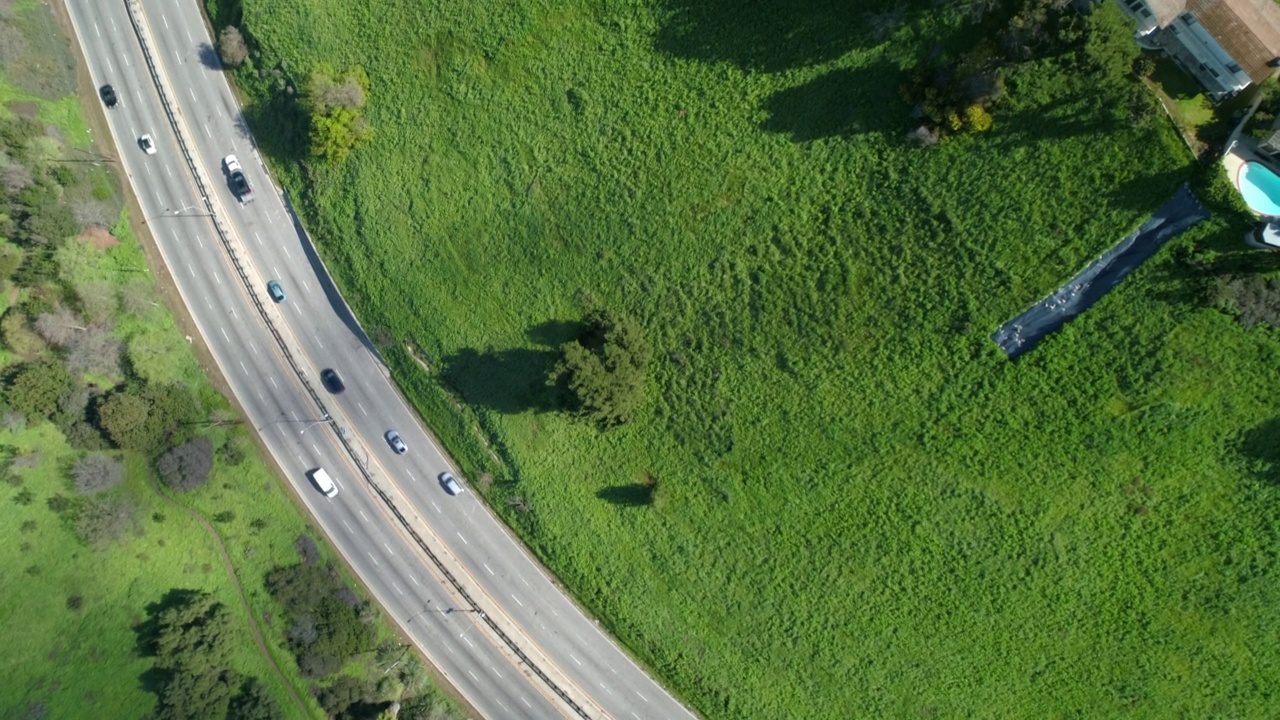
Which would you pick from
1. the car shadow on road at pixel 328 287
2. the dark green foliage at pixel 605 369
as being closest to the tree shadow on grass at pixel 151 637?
the car shadow on road at pixel 328 287

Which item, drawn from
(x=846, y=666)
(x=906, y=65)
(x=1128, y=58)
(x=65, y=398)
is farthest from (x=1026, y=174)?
(x=65, y=398)

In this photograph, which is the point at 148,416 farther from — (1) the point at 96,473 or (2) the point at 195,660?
(2) the point at 195,660

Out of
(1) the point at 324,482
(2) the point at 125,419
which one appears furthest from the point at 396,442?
(2) the point at 125,419

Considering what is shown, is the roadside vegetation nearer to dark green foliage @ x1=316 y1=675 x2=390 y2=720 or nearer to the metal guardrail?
dark green foliage @ x1=316 y1=675 x2=390 y2=720

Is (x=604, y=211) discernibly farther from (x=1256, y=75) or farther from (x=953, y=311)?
(x=1256, y=75)

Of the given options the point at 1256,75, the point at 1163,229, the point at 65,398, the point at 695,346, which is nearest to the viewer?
the point at 1256,75

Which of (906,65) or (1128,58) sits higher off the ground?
(906,65)

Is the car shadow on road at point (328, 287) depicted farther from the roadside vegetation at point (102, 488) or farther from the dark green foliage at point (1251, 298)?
the dark green foliage at point (1251, 298)

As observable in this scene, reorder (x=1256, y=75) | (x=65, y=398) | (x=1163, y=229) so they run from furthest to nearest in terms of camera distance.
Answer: (x=65, y=398)
(x=1163, y=229)
(x=1256, y=75)
